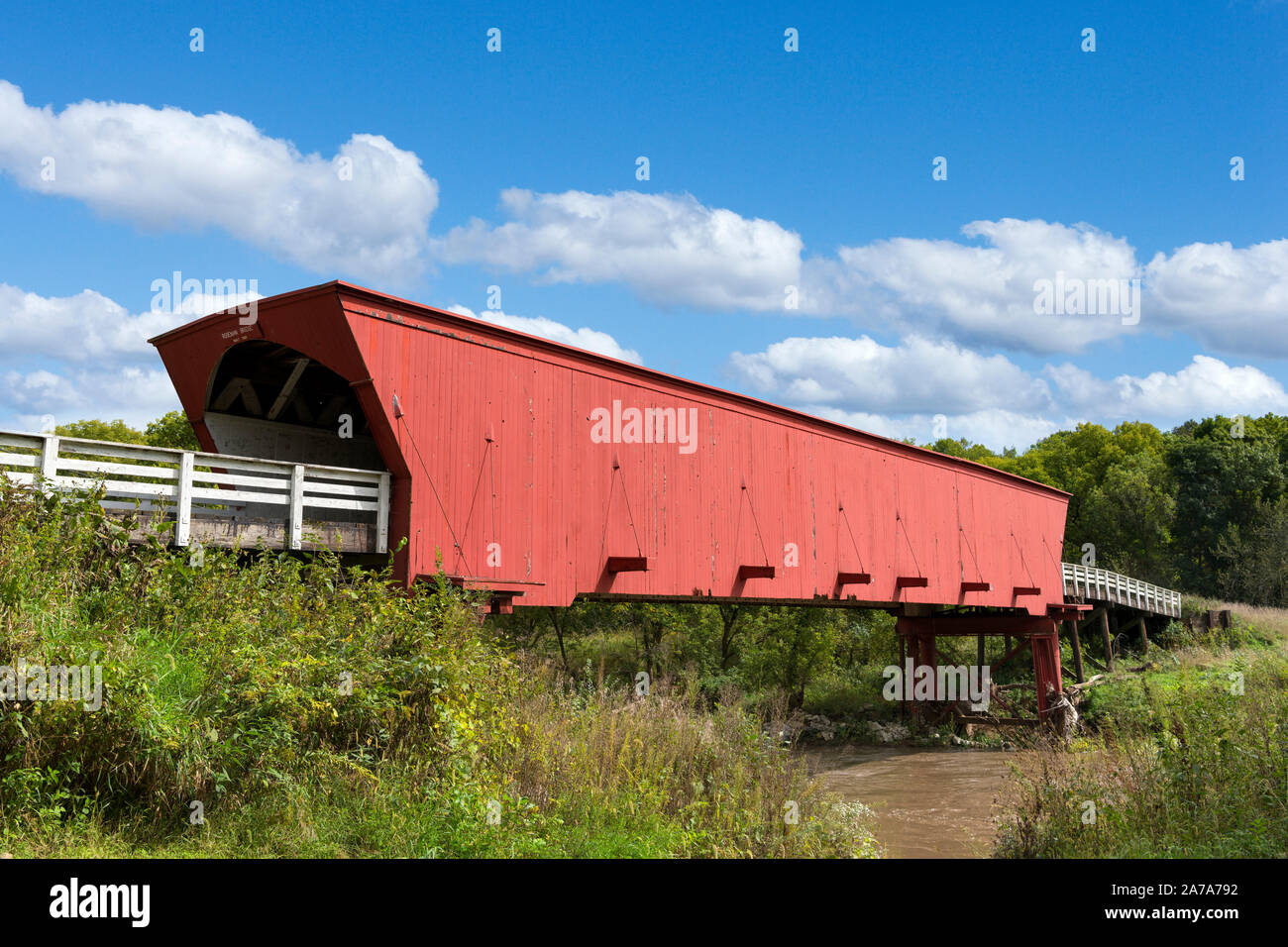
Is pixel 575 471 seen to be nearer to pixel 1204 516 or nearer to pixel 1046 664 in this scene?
pixel 1046 664

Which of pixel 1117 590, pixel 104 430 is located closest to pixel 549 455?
pixel 1117 590

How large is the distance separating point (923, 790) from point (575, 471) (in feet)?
33.7

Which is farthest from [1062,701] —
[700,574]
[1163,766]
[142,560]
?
[142,560]

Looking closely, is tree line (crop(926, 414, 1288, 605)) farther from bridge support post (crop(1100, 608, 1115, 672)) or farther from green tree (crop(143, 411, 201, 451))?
green tree (crop(143, 411, 201, 451))

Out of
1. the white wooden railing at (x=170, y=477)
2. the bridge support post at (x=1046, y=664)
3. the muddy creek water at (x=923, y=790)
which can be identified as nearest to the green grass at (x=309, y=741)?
the white wooden railing at (x=170, y=477)

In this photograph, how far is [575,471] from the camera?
1362cm

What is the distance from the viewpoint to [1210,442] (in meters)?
46.2

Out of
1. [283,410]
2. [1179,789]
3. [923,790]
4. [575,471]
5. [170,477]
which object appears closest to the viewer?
[1179,789]

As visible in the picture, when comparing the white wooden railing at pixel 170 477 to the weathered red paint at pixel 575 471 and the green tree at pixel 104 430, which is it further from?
the green tree at pixel 104 430

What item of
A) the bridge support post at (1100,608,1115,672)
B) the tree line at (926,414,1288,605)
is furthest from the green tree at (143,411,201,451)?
the tree line at (926,414,1288,605)

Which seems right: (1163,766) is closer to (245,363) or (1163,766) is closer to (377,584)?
(377,584)

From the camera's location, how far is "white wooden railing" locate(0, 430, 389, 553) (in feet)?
30.3

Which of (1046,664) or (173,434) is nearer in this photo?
(1046,664)
